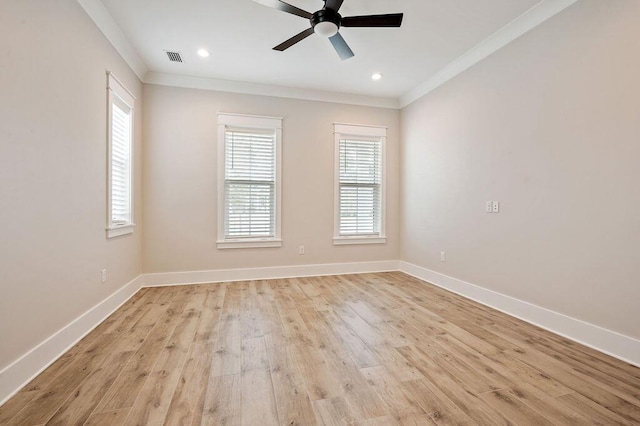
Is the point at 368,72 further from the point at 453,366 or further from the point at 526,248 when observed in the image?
the point at 453,366

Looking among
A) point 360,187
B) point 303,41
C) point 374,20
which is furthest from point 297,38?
point 360,187

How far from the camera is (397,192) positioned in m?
5.00

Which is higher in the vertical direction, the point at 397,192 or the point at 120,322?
the point at 397,192

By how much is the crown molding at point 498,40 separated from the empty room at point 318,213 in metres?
0.02

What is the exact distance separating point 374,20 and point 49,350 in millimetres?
3448

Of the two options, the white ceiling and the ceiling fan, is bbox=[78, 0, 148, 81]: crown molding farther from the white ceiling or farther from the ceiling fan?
the ceiling fan

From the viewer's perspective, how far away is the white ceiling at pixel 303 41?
2.64m

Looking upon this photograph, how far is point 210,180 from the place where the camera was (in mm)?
4172

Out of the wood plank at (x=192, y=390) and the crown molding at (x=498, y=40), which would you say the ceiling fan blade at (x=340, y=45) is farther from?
Answer: the wood plank at (x=192, y=390)

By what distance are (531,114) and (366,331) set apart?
8.30 ft

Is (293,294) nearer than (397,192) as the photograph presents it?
Yes

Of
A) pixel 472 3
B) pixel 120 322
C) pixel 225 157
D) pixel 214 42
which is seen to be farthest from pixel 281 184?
pixel 472 3

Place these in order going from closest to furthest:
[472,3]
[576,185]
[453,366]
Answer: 1. [453,366]
2. [576,185]
3. [472,3]

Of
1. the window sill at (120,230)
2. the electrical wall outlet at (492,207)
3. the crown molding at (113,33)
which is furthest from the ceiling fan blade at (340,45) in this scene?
the window sill at (120,230)
